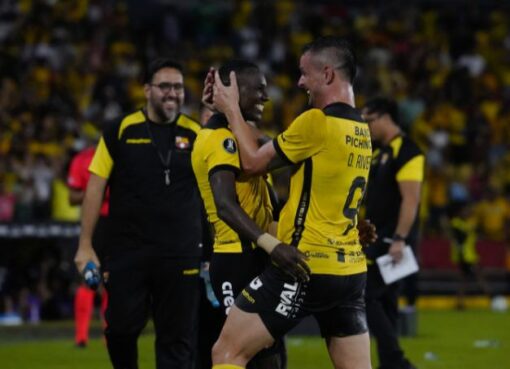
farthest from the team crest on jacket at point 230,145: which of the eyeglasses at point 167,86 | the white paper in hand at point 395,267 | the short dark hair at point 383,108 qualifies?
the short dark hair at point 383,108

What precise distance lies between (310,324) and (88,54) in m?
10.3

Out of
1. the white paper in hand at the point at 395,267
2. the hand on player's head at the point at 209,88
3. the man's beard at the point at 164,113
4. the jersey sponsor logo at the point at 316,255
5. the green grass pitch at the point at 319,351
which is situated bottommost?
the green grass pitch at the point at 319,351

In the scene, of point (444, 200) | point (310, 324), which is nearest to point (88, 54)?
point (444, 200)

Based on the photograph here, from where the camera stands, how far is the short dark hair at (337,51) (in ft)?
24.9

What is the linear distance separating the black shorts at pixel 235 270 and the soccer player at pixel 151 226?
5.40 feet

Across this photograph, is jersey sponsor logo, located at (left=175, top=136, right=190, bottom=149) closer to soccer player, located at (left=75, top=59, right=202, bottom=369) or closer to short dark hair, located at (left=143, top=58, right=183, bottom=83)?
soccer player, located at (left=75, top=59, right=202, bottom=369)

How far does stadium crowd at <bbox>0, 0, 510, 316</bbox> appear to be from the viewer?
22297 millimetres

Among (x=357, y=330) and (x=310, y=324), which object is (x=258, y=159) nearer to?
(x=357, y=330)

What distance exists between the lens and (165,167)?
9.91m

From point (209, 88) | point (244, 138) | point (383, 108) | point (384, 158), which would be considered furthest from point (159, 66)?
point (383, 108)

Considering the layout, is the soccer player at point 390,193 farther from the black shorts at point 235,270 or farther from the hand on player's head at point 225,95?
the hand on player's head at point 225,95

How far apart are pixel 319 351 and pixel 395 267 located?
2925mm

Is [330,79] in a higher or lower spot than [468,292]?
higher

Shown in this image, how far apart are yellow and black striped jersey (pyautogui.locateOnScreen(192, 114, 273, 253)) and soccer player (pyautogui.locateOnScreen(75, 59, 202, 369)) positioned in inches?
67.1
